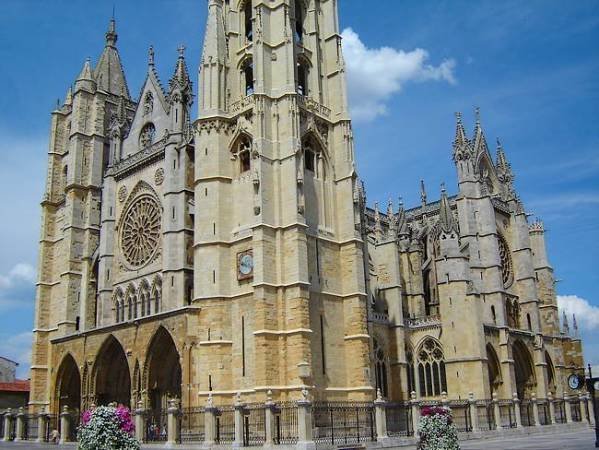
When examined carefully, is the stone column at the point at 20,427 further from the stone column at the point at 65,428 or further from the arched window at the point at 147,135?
the arched window at the point at 147,135

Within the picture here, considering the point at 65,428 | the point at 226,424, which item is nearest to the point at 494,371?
the point at 226,424

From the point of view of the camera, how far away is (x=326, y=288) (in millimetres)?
29688

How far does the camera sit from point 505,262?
42.6 meters

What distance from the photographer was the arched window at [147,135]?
126ft

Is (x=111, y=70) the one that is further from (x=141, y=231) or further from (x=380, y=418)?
(x=380, y=418)

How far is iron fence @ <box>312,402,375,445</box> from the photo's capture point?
2298cm

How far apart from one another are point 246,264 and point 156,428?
7701mm

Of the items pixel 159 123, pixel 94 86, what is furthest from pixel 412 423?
pixel 94 86

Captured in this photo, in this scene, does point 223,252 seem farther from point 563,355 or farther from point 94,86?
point 563,355

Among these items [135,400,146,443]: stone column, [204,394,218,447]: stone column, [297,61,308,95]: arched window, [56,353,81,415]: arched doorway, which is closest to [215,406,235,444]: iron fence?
[204,394,218,447]: stone column

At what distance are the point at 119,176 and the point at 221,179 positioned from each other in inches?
405

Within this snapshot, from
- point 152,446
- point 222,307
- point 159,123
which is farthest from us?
point 159,123

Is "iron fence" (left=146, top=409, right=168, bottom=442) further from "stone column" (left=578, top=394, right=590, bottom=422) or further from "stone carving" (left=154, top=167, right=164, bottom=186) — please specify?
"stone column" (left=578, top=394, right=590, bottom=422)

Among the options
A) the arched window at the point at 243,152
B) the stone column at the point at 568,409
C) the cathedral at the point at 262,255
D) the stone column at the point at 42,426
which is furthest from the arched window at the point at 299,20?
the stone column at the point at 568,409
